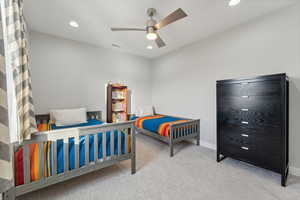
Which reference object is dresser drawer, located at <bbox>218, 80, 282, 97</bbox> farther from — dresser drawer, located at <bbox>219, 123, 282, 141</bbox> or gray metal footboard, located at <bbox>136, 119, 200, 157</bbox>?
gray metal footboard, located at <bbox>136, 119, 200, 157</bbox>

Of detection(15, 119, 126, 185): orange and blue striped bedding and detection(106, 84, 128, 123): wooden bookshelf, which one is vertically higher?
detection(106, 84, 128, 123): wooden bookshelf

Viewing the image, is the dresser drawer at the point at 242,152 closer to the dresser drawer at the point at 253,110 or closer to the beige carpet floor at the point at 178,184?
the beige carpet floor at the point at 178,184

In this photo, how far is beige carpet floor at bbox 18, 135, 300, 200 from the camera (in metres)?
1.56

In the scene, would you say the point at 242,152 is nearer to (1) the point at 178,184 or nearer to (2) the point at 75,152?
(1) the point at 178,184

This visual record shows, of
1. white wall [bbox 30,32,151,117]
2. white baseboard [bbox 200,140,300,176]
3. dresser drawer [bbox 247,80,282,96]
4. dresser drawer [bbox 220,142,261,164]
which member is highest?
white wall [bbox 30,32,151,117]

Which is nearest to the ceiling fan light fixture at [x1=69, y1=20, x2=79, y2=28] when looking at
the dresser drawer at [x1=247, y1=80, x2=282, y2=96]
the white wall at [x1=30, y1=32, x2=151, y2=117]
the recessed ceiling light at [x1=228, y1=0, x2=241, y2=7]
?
the white wall at [x1=30, y1=32, x2=151, y2=117]

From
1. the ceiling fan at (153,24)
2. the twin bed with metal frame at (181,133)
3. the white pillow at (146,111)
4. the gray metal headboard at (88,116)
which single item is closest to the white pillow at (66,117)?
the gray metal headboard at (88,116)

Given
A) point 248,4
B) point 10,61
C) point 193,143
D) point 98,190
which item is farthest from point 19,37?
point 193,143

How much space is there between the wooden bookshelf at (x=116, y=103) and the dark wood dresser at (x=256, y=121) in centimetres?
181

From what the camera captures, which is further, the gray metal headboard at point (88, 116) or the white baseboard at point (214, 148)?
the gray metal headboard at point (88, 116)

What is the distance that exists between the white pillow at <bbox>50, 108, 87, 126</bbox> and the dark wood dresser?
2951 millimetres

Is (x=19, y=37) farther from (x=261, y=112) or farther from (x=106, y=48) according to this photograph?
(x=261, y=112)

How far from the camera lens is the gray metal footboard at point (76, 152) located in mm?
1338

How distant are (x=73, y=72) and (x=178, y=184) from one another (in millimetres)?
3382
